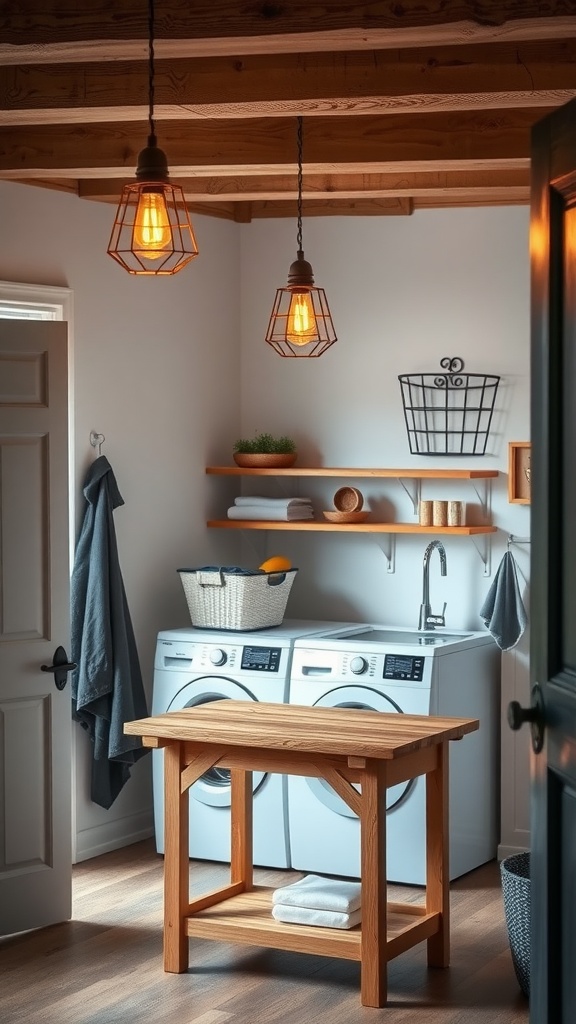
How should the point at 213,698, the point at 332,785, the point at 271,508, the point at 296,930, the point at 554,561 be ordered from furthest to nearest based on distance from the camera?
the point at 271,508, the point at 213,698, the point at 296,930, the point at 332,785, the point at 554,561

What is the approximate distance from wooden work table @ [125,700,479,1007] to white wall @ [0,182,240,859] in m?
1.28

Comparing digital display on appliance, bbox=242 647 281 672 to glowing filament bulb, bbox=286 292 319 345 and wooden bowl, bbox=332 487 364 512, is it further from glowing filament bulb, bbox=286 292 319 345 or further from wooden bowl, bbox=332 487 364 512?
glowing filament bulb, bbox=286 292 319 345

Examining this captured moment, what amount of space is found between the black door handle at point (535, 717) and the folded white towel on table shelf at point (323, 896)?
1.92m

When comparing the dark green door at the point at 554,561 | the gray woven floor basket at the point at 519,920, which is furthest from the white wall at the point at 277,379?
the dark green door at the point at 554,561

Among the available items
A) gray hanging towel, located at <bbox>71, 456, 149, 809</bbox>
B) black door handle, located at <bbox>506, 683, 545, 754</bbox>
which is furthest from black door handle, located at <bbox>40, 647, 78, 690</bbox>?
black door handle, located at <bbox>506, 683, 545, 754</bbox>

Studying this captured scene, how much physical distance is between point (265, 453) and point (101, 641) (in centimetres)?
129

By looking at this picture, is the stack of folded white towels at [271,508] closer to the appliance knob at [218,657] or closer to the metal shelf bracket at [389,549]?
the metal shelf bracket at [389,549]

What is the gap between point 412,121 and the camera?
458 centimetres

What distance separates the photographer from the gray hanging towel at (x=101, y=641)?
552 centimetres

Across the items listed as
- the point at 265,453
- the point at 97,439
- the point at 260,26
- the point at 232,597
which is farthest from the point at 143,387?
the point at 260,26

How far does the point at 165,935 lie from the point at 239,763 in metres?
0.62

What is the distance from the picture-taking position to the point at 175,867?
14.5ft

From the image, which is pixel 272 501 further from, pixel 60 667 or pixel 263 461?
pixel 60 667

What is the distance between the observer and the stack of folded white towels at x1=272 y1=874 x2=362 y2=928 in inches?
169
